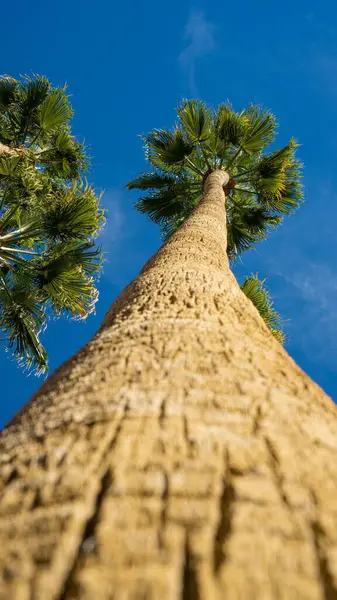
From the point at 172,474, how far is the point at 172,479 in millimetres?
13

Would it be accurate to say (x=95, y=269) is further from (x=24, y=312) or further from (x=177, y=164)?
(x=177, y=164)

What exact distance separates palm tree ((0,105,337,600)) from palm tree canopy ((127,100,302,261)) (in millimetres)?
6389

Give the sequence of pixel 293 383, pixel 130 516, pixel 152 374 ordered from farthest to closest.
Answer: pixel 293 383
pixel 152 374
pixel 130 516

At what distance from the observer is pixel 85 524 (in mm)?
827

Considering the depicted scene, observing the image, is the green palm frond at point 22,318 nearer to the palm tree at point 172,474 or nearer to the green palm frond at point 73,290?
the green palm frond at point 73,290

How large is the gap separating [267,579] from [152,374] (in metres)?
0.64

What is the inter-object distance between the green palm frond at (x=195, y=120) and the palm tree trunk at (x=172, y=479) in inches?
256

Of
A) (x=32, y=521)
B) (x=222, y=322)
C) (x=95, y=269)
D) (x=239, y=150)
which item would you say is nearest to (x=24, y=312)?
(x=95, y=269)

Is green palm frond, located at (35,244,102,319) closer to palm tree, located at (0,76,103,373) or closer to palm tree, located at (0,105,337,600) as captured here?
palm tree, located at (0,76,103,373)

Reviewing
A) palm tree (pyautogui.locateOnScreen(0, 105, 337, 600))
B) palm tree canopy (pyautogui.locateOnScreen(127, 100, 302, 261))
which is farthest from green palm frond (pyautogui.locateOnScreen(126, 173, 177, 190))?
palm tree (pyautogui.locateOnScreen(0, 105, 337, 600))

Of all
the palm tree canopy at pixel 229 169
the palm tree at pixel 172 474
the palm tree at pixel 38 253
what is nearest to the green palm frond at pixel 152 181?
the palm tree canopy at pixel 229 169

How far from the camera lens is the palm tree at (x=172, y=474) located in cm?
73

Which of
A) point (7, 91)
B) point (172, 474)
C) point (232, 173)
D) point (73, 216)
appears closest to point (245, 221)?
point (232, 173)

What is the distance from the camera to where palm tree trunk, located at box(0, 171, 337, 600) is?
729 mm
